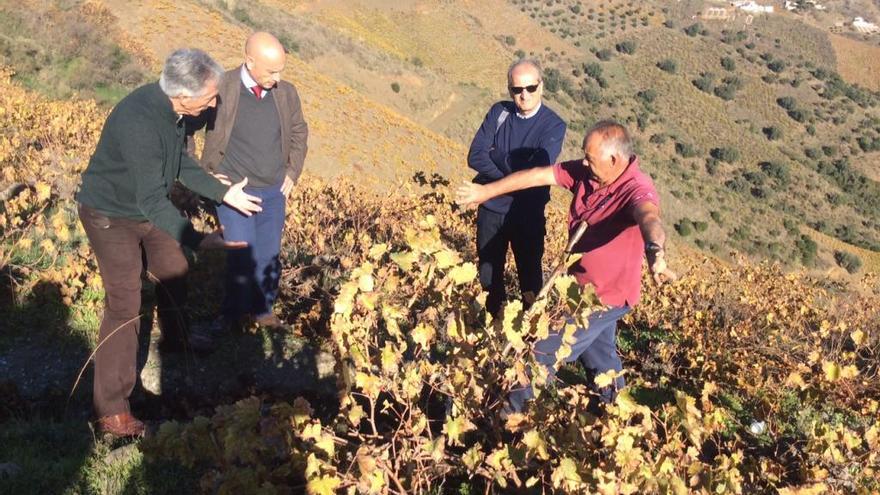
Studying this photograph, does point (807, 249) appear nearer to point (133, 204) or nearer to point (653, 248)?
point (653, 248)

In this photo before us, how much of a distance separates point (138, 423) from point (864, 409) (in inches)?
189

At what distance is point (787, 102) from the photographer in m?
58.0

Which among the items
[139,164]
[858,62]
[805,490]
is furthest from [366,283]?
[858,62]

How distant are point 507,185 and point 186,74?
1.59m

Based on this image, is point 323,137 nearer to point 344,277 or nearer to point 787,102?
point 344,277

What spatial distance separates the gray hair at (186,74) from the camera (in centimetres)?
262

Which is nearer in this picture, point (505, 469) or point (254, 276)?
point (505, 469)

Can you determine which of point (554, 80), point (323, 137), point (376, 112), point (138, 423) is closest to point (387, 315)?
point (138, 423)

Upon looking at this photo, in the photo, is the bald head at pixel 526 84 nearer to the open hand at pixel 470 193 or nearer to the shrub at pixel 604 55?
the open hand at pixel 470 193

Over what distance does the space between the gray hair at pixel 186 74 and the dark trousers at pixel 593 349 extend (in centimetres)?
178

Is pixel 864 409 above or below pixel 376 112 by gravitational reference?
above

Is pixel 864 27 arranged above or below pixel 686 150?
below

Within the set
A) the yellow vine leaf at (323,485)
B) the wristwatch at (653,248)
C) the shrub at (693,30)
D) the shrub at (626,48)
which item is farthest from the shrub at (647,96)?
the yellow vine leaf at (323,485)

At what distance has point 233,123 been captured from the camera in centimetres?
365
